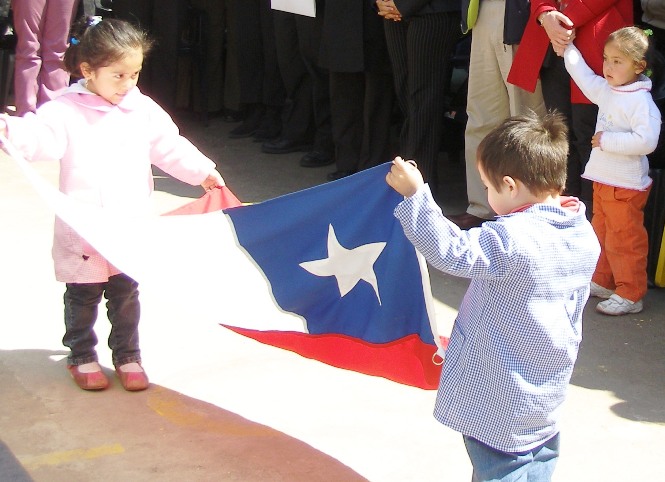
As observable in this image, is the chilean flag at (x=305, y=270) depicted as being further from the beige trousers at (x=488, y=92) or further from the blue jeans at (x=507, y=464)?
the beige trousers at (x=488, y=92)

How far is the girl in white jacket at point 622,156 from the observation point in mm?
4934

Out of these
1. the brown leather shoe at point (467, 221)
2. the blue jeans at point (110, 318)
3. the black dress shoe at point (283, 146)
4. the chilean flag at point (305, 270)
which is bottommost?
the black dress shoe at point (283, 146)

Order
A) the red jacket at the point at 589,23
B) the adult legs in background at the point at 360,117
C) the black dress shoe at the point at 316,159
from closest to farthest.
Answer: the red jacket at the point at 589,23, the adult legs in background at the point at 360,117, the black dress shoe at the point at 316,159

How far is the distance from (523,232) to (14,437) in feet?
6.78

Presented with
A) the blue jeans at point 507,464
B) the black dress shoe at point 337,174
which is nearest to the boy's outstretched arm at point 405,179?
the blue jeans at point 507,464

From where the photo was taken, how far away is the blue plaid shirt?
2.83m

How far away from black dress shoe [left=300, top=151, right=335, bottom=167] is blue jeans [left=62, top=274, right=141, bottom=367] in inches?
150

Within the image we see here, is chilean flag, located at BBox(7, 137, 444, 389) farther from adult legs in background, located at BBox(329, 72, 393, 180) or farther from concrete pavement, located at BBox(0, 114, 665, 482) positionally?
adult legs in background, located at BBox(329, 72, 393, 180)

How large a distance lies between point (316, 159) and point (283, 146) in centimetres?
48

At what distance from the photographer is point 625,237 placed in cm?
514

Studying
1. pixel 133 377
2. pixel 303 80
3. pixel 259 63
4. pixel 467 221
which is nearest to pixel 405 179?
pixel 133 377

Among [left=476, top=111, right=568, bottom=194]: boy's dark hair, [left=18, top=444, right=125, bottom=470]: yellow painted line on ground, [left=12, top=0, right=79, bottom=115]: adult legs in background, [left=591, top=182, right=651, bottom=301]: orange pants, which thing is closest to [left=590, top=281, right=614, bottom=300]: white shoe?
[left=591, top=182, right=651, bottom=301]: orange pants

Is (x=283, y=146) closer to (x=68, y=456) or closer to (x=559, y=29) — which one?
(x=559, y=29)

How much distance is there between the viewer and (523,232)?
2.85m
